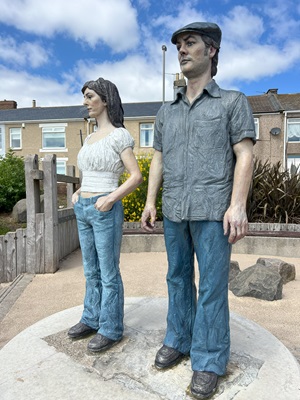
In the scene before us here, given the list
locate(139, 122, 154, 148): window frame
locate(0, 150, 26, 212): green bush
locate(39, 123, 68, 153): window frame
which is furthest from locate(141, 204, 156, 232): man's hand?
locate(39, 123, 68, 153): window frame

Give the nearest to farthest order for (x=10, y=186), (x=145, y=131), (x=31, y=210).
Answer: (x=31, y=210) → (x=10, y=186) → (x=145, y=131)

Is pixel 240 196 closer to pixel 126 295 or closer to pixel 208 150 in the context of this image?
pixel 208 150

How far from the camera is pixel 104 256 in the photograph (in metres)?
2.33

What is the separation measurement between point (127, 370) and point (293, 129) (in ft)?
71.2

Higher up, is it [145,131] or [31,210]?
[145,131]

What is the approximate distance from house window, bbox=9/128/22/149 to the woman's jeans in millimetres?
24290

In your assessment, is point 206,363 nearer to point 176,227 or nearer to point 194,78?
point 176,227

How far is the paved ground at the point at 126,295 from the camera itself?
11.6ft

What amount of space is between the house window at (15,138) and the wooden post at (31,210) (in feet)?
69.0

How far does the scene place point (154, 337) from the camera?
8.14 ft

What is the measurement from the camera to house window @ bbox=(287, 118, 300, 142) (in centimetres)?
2084

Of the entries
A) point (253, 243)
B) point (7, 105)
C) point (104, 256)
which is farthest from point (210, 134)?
point (7, 105)

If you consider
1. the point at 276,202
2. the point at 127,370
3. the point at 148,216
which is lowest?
the point at 127,370

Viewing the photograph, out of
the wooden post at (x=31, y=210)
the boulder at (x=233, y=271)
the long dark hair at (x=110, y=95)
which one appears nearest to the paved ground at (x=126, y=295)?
the wooden post at (x=31, y=210)
